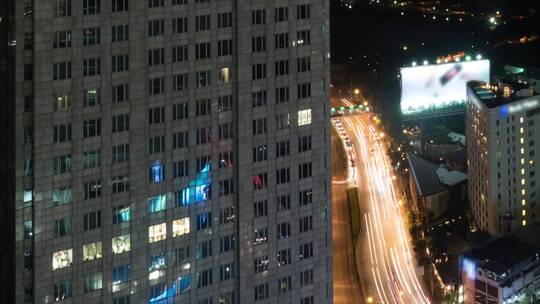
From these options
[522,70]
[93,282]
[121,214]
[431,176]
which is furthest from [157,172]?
[522,70]

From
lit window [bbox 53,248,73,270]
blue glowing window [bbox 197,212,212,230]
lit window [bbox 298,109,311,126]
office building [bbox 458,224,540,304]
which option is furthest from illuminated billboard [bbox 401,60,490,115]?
lit window [bbox 53,248,73,270]

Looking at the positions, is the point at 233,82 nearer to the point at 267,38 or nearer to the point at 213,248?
the point at 267,38

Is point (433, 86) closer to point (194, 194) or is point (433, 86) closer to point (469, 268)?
point (469, 268)

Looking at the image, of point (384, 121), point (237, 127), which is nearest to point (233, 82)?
point (237, 127)

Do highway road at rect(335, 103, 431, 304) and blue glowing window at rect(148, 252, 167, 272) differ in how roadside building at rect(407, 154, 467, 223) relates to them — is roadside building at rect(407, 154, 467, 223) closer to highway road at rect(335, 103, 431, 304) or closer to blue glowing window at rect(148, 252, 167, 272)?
highway road at rect(335, 103, 431, 304)

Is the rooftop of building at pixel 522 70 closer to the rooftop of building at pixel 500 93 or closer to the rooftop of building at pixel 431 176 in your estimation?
the rooftop of building at pixel 500 93

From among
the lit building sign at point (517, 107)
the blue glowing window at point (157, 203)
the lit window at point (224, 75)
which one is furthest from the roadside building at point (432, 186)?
the blue glowing window at point (157, 203)
